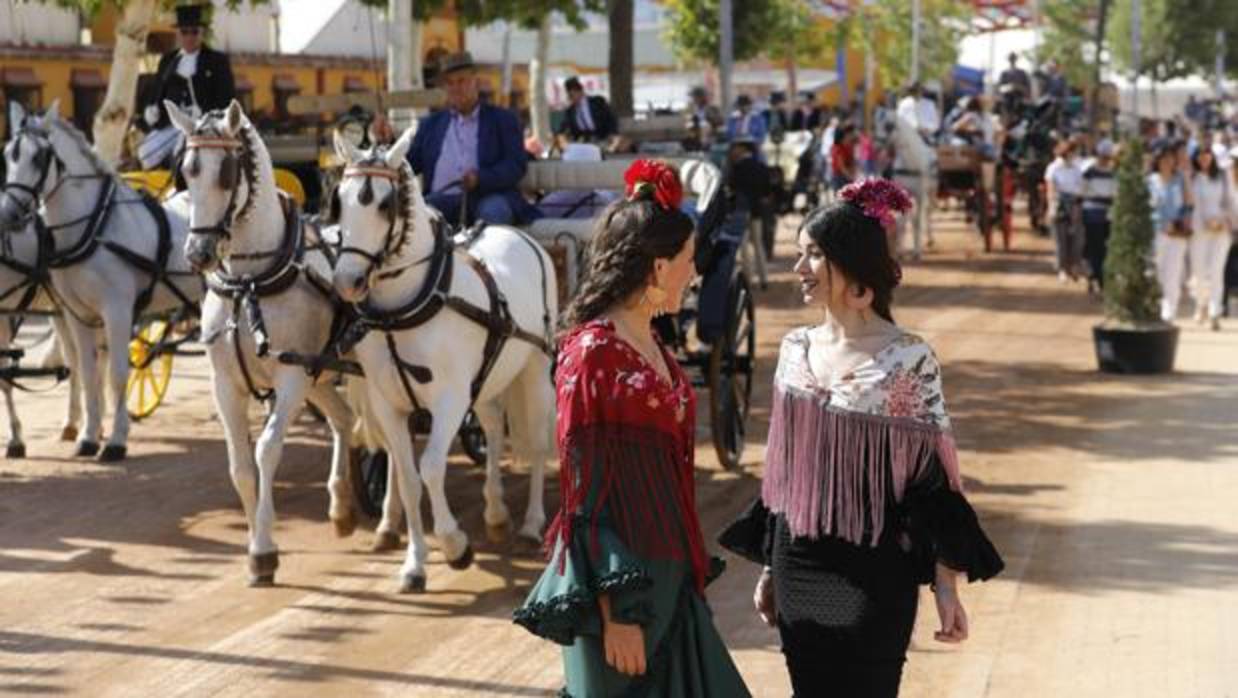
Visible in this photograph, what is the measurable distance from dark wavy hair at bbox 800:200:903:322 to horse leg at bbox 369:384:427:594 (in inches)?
202

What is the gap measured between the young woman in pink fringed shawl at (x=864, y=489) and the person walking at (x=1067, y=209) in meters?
22.0

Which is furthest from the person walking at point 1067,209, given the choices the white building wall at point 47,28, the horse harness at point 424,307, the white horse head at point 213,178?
the white horse head at point 213,178

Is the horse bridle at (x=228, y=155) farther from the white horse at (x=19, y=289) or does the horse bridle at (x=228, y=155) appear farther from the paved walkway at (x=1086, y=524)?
the white horse at (x=19, y=289)

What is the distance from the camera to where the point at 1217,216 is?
76.1 feet

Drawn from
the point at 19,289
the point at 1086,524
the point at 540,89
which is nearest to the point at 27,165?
the point at 19,289

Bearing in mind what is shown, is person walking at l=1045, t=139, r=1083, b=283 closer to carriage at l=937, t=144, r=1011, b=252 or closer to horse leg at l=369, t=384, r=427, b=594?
carriage at l=937, t=144, r=1011, b=252

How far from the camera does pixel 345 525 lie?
1198cm

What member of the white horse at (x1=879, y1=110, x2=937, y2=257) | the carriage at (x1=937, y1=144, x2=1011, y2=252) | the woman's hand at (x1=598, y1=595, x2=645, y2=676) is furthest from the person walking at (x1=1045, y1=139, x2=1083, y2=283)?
the woman's hand at (x1=598, y1=595, x2=645, y2=676)

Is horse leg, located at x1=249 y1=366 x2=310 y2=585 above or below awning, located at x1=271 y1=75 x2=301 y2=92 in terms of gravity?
below

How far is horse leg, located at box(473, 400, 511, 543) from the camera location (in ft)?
38.7

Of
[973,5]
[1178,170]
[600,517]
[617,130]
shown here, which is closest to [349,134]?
[617,130]

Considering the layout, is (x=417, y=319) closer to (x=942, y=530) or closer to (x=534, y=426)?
(x=534, y=426)

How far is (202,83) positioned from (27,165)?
134 centimetres

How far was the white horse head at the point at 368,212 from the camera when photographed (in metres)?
10.4
